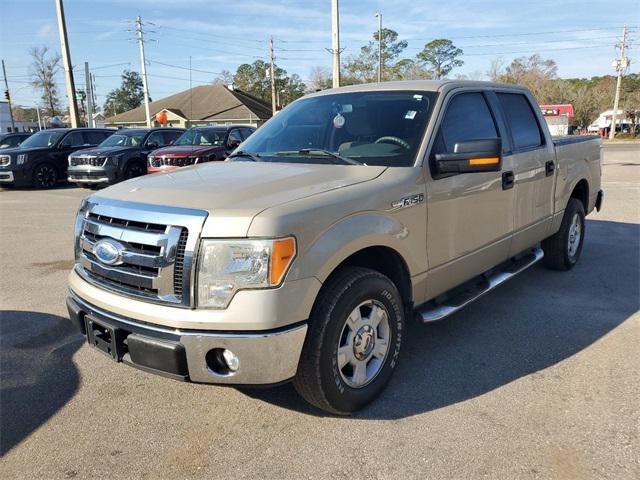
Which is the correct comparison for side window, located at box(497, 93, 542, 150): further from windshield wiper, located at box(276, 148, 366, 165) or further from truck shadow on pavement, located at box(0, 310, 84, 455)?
truck shadow on pavement, located at box(0, 310, 84, 455)

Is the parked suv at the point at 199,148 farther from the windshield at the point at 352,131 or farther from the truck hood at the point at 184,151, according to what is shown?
the windshield at the point at 352,131

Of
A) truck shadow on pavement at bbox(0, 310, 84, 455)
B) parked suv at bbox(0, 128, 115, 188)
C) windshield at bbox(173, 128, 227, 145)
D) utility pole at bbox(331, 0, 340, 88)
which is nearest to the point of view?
truck shadow on pavement at bbox(0, 310, 84, 455)

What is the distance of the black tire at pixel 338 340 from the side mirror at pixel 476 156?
0.87m

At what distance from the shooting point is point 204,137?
1410 centimetres

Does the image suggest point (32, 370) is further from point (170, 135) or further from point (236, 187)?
point (170, 135)

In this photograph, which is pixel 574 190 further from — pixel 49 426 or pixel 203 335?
pixel 49 426

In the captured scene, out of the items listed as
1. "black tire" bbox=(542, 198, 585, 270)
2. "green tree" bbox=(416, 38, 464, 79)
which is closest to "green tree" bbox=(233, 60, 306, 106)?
"green tree" bbox=(416, 38, 464, 79)

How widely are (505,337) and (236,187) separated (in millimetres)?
2486

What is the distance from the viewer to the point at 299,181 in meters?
3.03

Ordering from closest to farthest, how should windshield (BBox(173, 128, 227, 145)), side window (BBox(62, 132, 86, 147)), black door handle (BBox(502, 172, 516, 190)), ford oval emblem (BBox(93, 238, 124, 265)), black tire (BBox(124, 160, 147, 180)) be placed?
ford oval emblem (BBox(93, 238, 124, 265))
black door handle (BBox(502, 172, 516, 190))
windshield (BBox(173, 128, 227, 145))
black tire (BBox(124, 160, 147, 180))
side window (BBox(62, 132, 86, 147))

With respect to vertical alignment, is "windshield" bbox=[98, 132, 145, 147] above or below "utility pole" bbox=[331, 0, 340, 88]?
below

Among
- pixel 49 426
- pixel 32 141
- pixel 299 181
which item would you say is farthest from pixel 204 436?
pixel 32 141

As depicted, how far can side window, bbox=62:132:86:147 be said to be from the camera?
52.3ft

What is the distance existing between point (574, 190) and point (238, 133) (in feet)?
34.1
